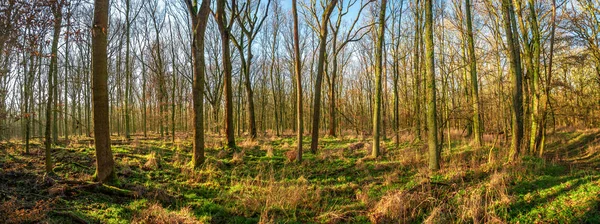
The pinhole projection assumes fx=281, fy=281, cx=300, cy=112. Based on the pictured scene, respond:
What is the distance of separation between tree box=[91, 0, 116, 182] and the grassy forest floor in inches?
18.2

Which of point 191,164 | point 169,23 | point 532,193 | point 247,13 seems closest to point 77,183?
point 191,164

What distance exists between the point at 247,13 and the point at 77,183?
10.3 metres

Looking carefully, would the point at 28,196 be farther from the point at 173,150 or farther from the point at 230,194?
the point at 173,150

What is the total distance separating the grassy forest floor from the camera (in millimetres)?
4523

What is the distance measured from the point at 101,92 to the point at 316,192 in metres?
4.95

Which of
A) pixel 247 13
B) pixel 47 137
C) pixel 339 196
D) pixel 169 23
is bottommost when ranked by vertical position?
pixel 339 196

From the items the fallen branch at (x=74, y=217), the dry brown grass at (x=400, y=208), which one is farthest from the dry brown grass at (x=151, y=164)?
the dry brown grass at (x=400, y=208)

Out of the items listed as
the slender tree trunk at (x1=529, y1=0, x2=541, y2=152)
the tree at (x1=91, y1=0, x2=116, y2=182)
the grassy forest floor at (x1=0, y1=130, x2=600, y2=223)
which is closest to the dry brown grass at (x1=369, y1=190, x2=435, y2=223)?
the grassy forest floor at (x1=0, y1=130, x2=600, y2=223)

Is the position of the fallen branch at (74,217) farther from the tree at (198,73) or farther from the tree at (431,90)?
the tree at (431,90)

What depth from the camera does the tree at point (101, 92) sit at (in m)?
5.61

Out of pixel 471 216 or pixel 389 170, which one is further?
pixel 389 170

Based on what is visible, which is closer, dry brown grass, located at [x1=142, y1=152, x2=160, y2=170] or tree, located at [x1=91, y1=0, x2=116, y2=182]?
tree, located at [x1=91, y1=0, x2=116, y2=182]

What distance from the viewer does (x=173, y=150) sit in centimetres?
1109

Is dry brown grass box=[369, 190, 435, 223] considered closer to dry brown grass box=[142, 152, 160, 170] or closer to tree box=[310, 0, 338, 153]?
tree box=[310, 0, 338, 153]
